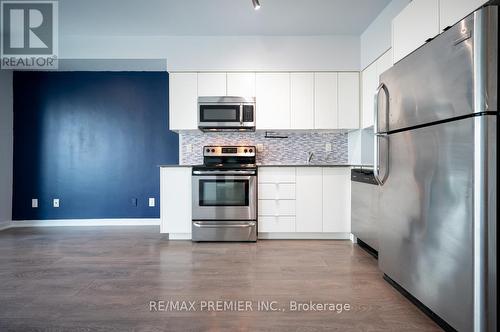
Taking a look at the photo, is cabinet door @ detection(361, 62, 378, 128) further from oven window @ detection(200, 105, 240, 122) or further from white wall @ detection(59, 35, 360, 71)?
oven window @ detection(200, 105, 240, 122)

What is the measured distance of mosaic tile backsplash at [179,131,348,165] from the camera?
436 cm

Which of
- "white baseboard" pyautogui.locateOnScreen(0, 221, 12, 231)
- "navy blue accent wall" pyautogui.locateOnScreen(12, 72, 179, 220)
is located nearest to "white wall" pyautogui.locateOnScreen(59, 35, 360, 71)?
"navy blue accent wall" pyautogui.locateOnScreen(12, 72, 179, 220)

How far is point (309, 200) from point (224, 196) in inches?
40.1

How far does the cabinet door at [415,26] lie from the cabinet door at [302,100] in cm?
163

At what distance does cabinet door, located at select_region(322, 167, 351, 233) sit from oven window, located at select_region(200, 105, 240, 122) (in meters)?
1.33

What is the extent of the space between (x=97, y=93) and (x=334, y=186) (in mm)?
3725

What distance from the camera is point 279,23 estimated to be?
3.67 meters

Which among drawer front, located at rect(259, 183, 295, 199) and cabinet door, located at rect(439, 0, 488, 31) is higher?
cabinet door, located at rect(439, 0, 488, 31)

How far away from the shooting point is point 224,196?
3.69m

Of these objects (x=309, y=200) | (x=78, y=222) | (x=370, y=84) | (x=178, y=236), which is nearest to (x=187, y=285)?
(x=178, y=236)

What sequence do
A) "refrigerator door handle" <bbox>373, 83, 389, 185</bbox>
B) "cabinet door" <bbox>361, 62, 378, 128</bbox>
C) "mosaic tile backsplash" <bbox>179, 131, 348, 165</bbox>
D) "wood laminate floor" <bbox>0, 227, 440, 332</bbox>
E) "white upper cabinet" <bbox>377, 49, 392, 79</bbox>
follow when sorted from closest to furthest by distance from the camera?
"wood laminate floor" <bbox>0, 227, 440, 332</bbox> → "refrigerator door handle" <bbox>373, 83, 389, 185</bbox> → "white upper cabinet" <bbox>377, 49, 392, 79</bbox> → "cabinet door" <bbox>361, 62, 378, 128</bbox> → "mosaic tile backsplash" <bbox>179, 131, 348, 165</bbox>

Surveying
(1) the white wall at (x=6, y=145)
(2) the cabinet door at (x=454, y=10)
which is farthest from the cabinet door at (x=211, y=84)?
(1) the white wall at (x=6, y=145)

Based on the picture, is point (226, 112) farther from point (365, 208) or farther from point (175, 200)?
point (365, 208)

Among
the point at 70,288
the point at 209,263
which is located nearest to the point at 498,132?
the point at 209,263
